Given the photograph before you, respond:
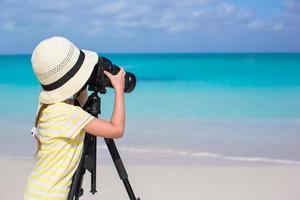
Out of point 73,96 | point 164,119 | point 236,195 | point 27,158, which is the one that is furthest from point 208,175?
point 164,119

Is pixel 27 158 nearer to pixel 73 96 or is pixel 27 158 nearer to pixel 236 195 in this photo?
pixel 236 195

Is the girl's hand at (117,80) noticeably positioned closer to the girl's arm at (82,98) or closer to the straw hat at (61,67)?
the straw hat at (61,67)

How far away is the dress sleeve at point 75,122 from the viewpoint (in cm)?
194

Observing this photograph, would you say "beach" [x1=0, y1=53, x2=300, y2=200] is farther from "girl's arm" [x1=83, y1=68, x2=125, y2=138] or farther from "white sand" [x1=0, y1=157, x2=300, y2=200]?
"girl's arm" [x1=83, y1=68, x2=125, y2=138]

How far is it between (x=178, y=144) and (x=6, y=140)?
163 cm

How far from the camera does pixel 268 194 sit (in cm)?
369

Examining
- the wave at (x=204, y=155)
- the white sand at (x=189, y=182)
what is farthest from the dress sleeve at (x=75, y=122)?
the wave at (x=204, y=155)

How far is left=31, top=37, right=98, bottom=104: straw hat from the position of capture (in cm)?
192

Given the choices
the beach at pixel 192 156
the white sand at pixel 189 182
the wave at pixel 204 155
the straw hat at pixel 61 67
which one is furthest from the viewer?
the wave at pixel 204 155

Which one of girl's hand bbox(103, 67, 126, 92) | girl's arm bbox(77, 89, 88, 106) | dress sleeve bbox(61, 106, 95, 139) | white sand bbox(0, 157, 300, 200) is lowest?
white sand bbox(0, 157, 300, 200)

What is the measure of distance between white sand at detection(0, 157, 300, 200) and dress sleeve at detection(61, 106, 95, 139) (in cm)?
166

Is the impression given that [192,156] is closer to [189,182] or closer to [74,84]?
[189,182]

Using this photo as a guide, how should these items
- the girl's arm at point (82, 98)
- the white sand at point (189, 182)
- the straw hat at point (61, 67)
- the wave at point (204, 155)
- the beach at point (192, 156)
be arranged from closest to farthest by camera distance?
1. the straw hat at point (61, 67)
2. the girl's arm at point (82, 98)
3. the white sand at point (189, 182)
4. the beach at point (192, 156)
5. the wave at point (204, 155)

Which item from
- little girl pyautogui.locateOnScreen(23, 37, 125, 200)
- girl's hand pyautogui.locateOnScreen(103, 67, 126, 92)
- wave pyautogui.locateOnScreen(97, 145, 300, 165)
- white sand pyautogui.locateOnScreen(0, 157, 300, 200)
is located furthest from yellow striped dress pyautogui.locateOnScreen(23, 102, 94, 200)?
wave pyautogui.locateOnScreen(97, 145, 300, 165)
